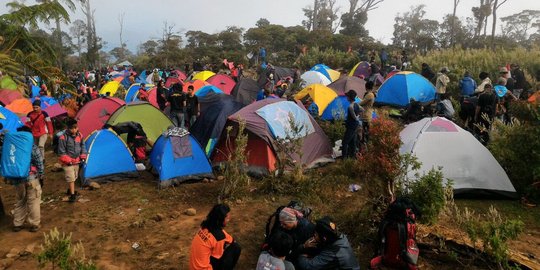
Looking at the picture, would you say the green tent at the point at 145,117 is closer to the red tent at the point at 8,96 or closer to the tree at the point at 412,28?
the red tent at the point at 8,96

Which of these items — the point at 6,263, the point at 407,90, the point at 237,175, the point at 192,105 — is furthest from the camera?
the point at 407,90

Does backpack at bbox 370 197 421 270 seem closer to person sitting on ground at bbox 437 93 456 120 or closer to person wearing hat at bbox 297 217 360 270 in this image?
person wearing hat at bbox 297 217 360 270

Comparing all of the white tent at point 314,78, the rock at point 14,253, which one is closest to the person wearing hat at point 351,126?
the rock at point 14,253

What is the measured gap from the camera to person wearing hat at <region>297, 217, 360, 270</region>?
156 inches

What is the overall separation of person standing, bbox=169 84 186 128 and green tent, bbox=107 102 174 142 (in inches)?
7.2

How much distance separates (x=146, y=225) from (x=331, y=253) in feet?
9.77

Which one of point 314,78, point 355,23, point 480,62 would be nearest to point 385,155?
point 314,78

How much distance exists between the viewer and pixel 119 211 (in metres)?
6.24

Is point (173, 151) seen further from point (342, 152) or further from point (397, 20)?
point (397, 20)

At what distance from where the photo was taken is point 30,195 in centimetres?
546

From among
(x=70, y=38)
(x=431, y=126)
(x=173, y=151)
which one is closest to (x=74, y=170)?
(x=173, y=151)

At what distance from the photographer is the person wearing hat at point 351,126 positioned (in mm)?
7652

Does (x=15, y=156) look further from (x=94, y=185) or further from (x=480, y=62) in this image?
(x=480, y=62)

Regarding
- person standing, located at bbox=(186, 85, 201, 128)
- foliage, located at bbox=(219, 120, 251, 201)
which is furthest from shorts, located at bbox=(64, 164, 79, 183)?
person standing, located at bbox=(186, 85, 201, 128)
